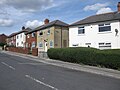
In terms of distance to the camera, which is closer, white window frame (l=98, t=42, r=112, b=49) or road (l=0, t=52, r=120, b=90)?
road (l=0, t=52, r=120, b=90)

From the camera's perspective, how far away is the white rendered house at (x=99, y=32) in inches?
1073

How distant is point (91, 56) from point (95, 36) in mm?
12144

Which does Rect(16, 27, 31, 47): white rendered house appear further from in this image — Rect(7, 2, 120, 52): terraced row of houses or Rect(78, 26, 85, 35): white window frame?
Rect(78, 26, 85, 35): white window frame

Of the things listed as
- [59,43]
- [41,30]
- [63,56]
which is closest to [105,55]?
[63,56]

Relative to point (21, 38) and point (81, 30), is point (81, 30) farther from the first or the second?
point (21, 38)

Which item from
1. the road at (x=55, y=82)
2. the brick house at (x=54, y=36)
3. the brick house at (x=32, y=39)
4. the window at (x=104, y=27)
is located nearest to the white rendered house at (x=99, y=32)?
the window at (x=104, y=27)

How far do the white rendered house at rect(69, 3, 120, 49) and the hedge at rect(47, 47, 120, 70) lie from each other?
749cm

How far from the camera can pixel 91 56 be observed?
59.4ft

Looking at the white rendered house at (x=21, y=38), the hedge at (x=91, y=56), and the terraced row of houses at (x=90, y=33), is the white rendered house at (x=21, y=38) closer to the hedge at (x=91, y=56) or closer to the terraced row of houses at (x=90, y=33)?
the terraced row of houses at (x=90, y=33)

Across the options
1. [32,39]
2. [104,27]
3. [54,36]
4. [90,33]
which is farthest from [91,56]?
[32,39]

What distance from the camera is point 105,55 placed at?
16250mm

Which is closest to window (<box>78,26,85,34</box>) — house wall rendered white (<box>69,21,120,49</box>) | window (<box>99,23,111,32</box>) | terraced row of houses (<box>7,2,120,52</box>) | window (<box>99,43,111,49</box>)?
terraced row of houses (<box>7,2,120,52</box>)

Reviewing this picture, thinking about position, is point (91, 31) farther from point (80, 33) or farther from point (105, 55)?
point (105, 55)

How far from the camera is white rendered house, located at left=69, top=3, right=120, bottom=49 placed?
27.3 meters
